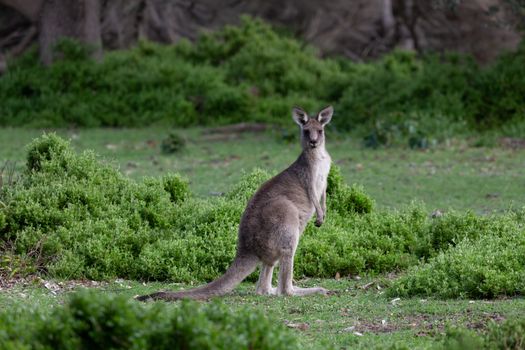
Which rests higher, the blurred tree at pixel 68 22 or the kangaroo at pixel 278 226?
the blurred tree at pixel 68 22

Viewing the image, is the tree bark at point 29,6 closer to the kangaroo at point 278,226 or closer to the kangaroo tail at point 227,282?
the kangaroo at point 278,226

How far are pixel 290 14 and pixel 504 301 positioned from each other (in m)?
22.9

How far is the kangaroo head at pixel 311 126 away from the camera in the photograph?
9.01 m

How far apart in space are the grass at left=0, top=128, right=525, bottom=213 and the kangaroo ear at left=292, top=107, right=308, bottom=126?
3.30 metres

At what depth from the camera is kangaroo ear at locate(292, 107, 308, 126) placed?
9062 millimetres

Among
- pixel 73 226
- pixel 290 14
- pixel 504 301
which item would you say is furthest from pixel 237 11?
pixel 504 301

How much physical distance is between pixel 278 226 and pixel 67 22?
1526 cm

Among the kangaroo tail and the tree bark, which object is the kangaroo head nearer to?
the kangaroo tail

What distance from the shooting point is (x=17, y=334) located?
5.20m

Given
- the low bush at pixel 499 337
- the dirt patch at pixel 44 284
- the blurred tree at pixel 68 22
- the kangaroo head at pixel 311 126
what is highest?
the blurred tree at pixel 68 22

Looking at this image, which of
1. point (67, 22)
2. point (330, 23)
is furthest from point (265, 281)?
point (330, 23)

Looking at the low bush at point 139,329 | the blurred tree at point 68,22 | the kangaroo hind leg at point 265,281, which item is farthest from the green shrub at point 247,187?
the blurred tree at point 68,22

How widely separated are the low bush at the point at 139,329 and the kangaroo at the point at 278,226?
2.63m

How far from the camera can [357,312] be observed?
7.81 m
